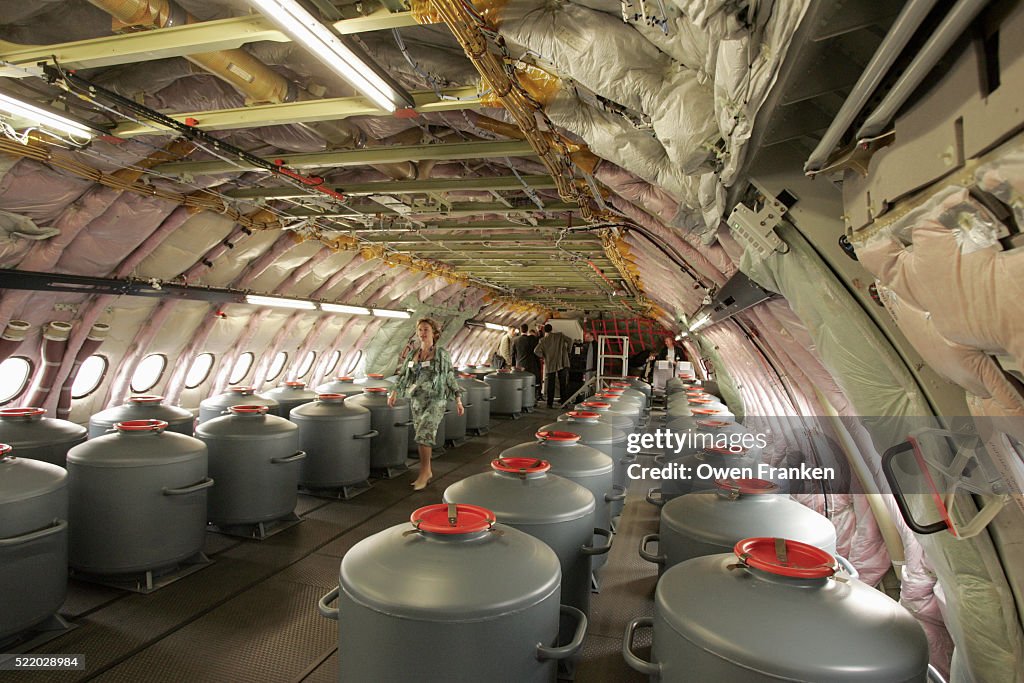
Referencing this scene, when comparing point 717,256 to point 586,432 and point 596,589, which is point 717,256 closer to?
point 586,432

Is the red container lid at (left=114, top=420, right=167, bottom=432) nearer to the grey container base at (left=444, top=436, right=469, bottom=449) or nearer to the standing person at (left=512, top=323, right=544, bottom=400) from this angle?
the grey container base at (left=444, top=436, right=469, bottom=449)

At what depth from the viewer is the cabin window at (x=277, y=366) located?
1254 centimetres

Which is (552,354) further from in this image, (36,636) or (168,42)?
(168,42)

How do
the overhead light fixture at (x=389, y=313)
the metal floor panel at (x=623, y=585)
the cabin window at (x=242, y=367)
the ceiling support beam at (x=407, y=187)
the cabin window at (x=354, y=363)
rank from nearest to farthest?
the metal floor panel at (x=623, y=585), the ceiling support beam at (x=407, y=187), the cabin window at (x=242, y=367), the overhead light fixture at (x=389, y=313), the cabin window at (x=354, y=363)

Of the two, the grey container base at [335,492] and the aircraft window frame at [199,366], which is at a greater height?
the aircraft window frame at [199,366]

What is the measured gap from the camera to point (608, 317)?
958 inches

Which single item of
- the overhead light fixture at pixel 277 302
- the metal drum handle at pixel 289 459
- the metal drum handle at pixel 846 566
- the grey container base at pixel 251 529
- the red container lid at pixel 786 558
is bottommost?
the grey container base at pixel 251 529

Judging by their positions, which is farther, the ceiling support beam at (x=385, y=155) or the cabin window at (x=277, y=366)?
the cabin window at (x=277, y=366)

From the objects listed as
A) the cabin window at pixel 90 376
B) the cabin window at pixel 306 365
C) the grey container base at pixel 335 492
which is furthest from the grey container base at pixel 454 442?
the cabin window at pixel 90 376

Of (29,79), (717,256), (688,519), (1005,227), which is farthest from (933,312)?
(29,79)

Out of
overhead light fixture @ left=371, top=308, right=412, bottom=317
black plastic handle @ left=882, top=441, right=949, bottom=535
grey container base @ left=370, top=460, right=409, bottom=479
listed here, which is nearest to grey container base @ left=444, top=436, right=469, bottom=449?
grey container base @ left=370, top=460, right=409, bottom=479

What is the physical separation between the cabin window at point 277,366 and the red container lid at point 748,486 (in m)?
11.0

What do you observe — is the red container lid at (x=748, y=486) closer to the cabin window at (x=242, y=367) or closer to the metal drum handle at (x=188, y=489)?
the metal drum handle at (x=188, y=489)

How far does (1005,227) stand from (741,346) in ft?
23.7
